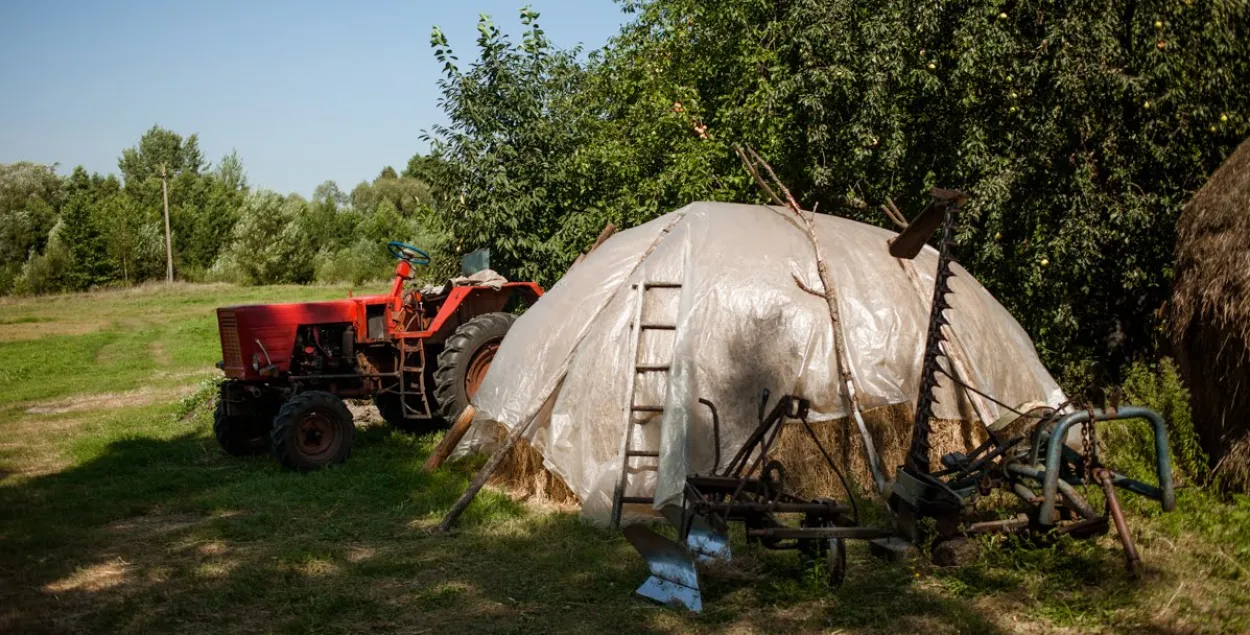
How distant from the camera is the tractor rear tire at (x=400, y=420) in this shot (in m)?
12.5

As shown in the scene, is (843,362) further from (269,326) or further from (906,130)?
(269,326)

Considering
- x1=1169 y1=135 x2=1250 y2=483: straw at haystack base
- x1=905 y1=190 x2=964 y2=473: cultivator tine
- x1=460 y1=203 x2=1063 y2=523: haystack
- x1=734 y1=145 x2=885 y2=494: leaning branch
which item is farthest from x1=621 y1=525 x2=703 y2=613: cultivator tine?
x1=1169 y1=135 x2=1250 y2=483: straw at haystack base

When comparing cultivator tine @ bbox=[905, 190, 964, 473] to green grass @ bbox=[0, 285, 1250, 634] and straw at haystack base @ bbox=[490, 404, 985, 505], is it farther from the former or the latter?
straw at haystack base @ bbox=[490, 404, 985, 505]

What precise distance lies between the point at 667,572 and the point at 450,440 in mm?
4102

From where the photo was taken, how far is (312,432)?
1058 centimetres

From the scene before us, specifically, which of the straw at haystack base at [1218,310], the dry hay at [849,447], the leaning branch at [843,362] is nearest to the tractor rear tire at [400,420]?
the dry hay at [849,447]

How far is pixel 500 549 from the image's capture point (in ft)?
25.2

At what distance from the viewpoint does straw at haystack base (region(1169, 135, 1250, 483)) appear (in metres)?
7.57

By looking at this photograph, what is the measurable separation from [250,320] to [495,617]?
245 inches

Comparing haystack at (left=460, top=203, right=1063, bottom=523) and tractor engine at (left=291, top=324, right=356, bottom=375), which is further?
tractor engine at (left=291, top=324, right=356, bottom=375)

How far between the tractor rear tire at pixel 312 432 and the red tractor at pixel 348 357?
0.04ft

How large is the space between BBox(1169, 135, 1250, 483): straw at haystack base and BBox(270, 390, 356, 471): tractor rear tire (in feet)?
26.2

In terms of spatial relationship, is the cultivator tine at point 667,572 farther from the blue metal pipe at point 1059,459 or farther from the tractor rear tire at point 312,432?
the tractor rear tire at point 312,432

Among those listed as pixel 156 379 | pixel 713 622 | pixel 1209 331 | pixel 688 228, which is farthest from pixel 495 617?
pixel 156 379
